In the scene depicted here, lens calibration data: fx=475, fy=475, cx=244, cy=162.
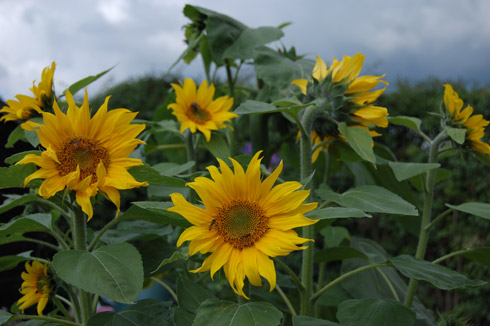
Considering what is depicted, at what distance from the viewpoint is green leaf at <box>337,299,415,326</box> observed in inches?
32.3

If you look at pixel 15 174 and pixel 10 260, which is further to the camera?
pixel 10 260

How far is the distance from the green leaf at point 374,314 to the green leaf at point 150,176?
38 cm

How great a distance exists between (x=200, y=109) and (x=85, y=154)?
49cm

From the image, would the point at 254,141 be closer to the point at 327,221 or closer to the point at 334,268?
the point at 327,221

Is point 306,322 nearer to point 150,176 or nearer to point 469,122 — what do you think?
point 150,176

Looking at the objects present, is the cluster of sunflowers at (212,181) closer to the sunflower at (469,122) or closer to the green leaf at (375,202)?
the green leaf at (375,202)

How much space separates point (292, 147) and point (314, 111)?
701 millimetres

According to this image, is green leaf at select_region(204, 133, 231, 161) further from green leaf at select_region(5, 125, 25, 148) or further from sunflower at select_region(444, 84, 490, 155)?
sunflower at select_region(444, 84, 490, 155)

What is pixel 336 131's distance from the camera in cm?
96

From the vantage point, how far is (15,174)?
75 centimetres

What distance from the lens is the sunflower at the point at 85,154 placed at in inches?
27.5

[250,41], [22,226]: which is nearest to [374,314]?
[22,226]

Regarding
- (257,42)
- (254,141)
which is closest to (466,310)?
(254,141)

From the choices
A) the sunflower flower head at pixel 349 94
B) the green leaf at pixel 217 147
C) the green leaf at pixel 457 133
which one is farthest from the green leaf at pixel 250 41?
the green leaf at pixel 457 133
